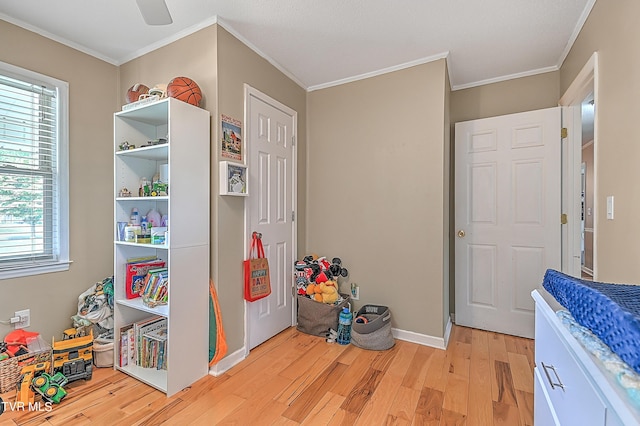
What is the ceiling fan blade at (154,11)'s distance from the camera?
117cm

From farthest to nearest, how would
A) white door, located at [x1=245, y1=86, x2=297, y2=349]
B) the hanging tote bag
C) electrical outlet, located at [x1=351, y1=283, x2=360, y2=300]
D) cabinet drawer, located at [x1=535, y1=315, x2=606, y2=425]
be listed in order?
electrical outlet, located at [x1=351, y1=283, x2=360, y2=300]
white door, located at [x1=245, y1=86, x2=297, y2=349]
the hanging tote bag
cabinet drawer, located at [x1=535, y1=315, x2=606, y2=425]

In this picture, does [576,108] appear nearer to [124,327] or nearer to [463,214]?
[463,214]

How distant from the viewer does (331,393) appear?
1897 mm

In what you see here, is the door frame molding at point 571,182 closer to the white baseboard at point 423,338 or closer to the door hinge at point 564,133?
the door hinge at point 564,133

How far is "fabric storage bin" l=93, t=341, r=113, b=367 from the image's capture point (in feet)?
7.09

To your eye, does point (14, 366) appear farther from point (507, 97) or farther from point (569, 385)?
point (507, 97)

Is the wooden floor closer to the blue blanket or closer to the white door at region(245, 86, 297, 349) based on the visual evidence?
the white door at region(245, 86, 297, 349)

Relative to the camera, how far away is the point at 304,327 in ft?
9.29

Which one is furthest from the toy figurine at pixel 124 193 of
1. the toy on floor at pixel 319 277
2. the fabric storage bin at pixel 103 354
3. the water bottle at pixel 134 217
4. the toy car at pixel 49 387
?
the toy on floor at pixel 319 277

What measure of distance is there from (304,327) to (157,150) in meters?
1.98

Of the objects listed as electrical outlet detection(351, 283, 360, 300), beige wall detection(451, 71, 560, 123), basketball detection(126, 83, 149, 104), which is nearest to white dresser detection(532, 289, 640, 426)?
electrical outlet detection(351, 283, 360, 300)

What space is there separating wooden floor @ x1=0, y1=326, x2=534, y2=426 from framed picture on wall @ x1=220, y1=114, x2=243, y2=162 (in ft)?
5.19

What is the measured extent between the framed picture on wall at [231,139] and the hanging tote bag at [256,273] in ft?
2.16

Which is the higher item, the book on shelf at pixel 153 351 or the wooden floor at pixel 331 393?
the book on shelf at pixel 153 351
